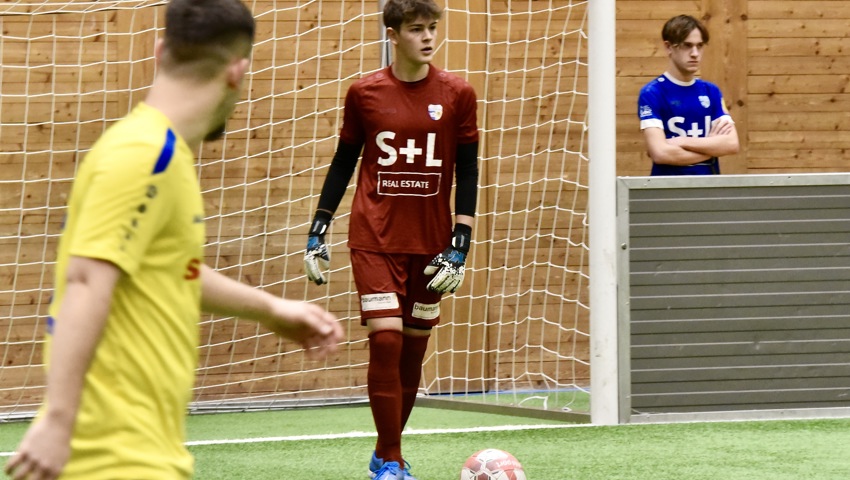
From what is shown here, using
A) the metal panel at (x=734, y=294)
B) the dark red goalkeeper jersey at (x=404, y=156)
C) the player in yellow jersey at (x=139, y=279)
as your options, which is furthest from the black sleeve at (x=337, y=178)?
the player in yellow jersey at (x=139, y=279)

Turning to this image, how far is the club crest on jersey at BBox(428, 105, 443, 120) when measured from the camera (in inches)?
207

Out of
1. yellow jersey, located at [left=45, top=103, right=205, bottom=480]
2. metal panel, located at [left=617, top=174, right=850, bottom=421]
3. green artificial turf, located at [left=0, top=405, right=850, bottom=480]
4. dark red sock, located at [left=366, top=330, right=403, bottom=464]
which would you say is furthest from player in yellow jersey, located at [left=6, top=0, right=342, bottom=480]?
metal panel, located at [left=617, top=174, right=850, bottom=421]

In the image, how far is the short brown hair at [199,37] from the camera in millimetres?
2287

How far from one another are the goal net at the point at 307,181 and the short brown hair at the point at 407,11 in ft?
8.59

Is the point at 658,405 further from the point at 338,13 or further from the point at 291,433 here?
the point at 338,13

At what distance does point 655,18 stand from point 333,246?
276 cm

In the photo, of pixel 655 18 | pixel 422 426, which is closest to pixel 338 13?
pixel 655 18

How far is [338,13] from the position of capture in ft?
27.0

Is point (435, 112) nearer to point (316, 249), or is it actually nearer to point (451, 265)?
point (451, 265)

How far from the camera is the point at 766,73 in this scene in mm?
8898

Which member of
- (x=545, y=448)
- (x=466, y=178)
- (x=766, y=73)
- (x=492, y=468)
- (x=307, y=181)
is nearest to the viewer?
(x=492, y=468)

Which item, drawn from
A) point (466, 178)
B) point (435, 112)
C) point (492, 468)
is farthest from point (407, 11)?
point (492, 468)

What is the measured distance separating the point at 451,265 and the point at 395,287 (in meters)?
0.25

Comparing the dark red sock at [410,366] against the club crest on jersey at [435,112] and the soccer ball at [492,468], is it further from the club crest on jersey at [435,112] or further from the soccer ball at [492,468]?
the club crest on jersey at [435,112]
